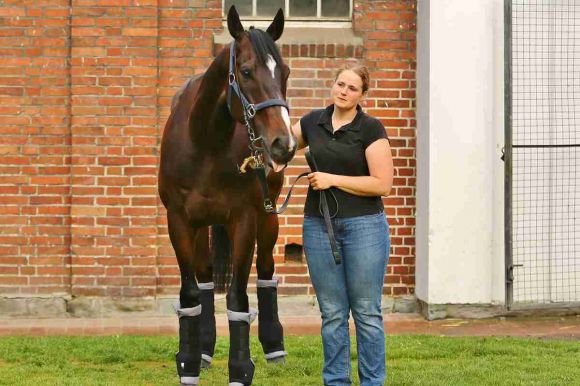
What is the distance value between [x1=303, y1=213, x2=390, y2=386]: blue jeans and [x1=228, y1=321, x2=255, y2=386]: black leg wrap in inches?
24.2

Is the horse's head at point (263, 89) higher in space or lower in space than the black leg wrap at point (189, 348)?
higher

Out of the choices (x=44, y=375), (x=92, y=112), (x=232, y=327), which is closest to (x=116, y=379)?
(x=44, y=375)

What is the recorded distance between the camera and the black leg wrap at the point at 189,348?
6.17m

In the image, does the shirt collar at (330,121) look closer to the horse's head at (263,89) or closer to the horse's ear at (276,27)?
the horse's head at (263,89)

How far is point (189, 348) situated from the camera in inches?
244

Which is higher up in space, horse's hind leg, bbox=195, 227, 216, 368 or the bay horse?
the bay horse

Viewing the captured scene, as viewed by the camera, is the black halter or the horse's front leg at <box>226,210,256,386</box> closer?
the black halter

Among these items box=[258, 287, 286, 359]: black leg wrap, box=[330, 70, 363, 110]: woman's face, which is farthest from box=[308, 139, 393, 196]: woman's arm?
box=[258, 287, 286, 359]: black leg wrap

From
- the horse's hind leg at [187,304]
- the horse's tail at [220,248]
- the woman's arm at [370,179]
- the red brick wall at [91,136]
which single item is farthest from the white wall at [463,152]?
the woman's arm at [370,179]

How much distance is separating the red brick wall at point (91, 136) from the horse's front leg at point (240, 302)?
3491 millimetres

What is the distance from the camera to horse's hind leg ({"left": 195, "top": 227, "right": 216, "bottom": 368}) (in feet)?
22.4

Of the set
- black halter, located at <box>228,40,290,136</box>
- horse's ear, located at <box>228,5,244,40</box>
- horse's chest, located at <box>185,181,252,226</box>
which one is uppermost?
horse's ear, located at <box>228,5,244,40</box>

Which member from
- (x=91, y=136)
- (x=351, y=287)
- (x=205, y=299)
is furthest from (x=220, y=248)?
(x=91, y=136)

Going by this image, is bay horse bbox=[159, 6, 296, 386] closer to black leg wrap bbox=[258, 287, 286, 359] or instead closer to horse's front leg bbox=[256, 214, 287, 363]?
horse's front leg bbox=[256, 214, 287, 363]
